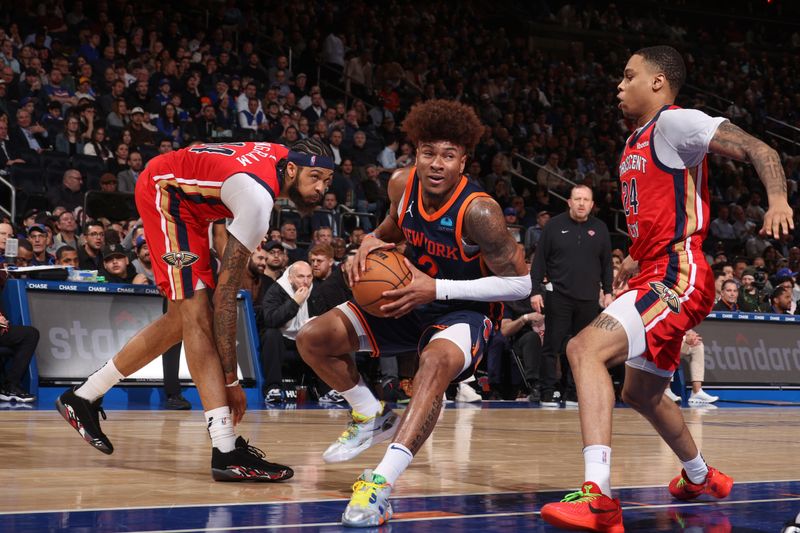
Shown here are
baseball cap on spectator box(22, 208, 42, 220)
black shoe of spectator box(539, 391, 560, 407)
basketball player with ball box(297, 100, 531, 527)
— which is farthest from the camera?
baseball cap on spectator box(22, 208, 42, 220)

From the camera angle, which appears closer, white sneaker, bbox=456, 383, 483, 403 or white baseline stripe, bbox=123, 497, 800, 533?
white baseline stripe, bbox=123, 497, 800, 533

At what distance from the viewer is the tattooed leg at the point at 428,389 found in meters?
3.80

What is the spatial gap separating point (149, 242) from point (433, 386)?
65.2 inches

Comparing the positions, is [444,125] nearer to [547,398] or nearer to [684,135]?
[684,135]

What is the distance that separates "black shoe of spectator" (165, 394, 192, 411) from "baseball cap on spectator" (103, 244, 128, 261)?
1.57m

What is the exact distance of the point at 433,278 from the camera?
4414mm

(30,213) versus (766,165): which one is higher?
(766,165)

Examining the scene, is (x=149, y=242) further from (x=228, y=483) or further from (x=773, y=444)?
(x=773, y=444)

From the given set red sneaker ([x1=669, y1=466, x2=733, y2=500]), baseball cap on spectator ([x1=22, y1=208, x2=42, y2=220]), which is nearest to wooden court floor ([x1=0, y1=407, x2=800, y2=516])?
red sneaker ([x1=669, y1=466, x2=733, y2=500])

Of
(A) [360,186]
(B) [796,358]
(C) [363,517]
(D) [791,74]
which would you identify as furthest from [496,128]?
(C) [363,517]

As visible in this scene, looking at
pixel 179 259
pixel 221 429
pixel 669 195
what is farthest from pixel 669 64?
pixel 221 429

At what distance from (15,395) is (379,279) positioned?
4.77 m

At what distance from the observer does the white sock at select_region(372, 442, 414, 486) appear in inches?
143

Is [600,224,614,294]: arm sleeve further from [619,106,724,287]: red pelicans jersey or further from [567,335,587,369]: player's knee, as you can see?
[567,335,587,369]: player's knee
